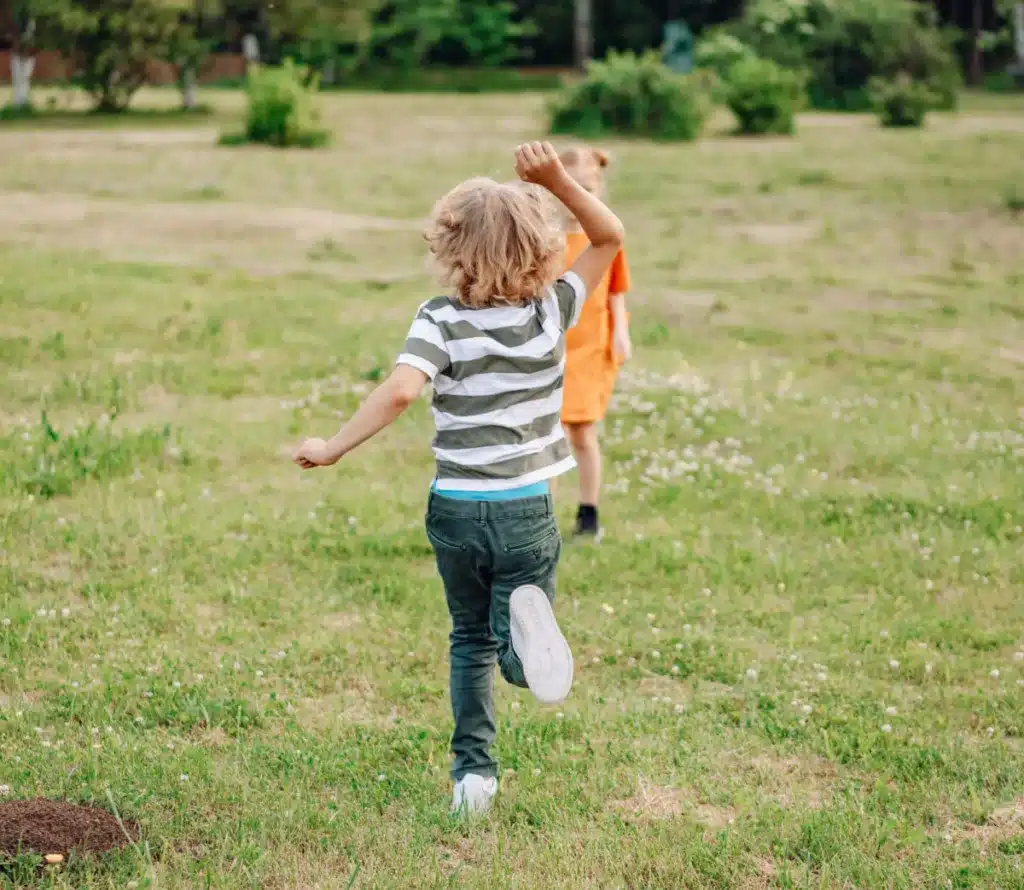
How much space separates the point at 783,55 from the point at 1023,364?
30.4 meters

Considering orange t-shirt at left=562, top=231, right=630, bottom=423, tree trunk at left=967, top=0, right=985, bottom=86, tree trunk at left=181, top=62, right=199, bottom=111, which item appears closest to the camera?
orange t-shirt at left=562, top=231, right=630, bottom=423

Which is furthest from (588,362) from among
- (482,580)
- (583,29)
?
(583,29)

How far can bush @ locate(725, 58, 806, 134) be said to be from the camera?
29.7 metres

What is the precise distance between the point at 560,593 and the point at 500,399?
265 cm

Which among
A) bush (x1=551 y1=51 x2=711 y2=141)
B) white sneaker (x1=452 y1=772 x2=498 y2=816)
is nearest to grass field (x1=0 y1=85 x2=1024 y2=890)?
white sneaker (x1=452 y1=772 x2=498 y2=816)

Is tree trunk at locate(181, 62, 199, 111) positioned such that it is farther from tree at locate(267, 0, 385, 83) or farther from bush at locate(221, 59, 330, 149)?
bush at locate(221, 59, 330, 149)

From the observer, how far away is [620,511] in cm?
782

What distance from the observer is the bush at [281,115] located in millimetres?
25812

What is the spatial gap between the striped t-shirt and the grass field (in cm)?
115

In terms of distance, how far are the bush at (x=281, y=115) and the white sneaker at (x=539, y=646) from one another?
23.1m

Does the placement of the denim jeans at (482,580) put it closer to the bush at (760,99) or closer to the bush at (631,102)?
the bush at (631,102)

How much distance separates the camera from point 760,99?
29.6m

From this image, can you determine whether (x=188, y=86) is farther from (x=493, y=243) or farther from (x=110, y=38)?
(x=493, y=243)

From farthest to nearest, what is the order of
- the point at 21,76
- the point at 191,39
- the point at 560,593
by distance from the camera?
the point at 191,39, the point at 21,76, the point at 560,593
